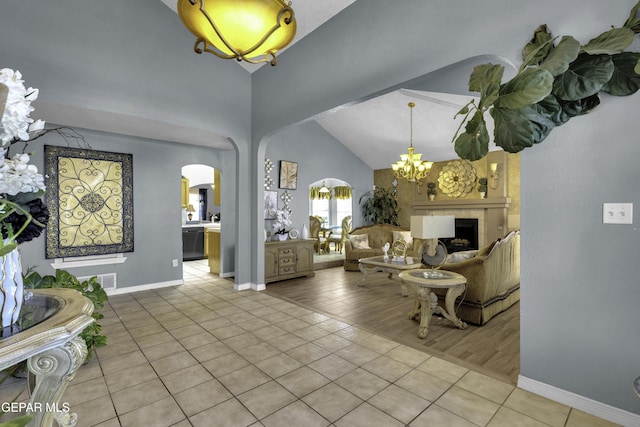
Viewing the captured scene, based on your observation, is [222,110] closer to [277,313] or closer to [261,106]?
[261,106]

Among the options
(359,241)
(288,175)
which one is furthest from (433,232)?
(288,175)

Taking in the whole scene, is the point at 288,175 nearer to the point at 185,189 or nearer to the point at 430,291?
the point at 185,189

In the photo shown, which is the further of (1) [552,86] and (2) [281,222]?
(2) [281,222]

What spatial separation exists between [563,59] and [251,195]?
4295 mm

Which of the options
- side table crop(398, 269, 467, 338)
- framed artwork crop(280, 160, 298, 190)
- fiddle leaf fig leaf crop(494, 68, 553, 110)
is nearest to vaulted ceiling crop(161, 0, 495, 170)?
framed artwork crop(280, 160, 298, 190)

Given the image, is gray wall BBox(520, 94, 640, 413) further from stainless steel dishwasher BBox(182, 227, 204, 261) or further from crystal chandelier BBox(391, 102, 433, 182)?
stainless steel dishwasher BBox(182, 227, 204, 261)

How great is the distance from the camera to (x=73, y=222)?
175 inches

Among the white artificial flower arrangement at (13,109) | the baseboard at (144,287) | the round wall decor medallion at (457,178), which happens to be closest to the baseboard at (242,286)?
the baseboard at (144,287)

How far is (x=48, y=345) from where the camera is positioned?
989 mm

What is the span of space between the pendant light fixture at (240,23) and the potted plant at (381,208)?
6.81 m

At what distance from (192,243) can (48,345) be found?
7270mm

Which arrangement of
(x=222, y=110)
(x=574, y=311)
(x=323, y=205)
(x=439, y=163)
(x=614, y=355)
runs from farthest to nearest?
(x=323, y=205) → (x=439, y=163) → (x=222, y=110) → (x=574, y=311) → (x=614, y=355)

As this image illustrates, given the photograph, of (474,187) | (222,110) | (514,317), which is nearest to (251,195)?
(222,110)

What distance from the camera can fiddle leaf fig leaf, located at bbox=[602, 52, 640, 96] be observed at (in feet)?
5.40
